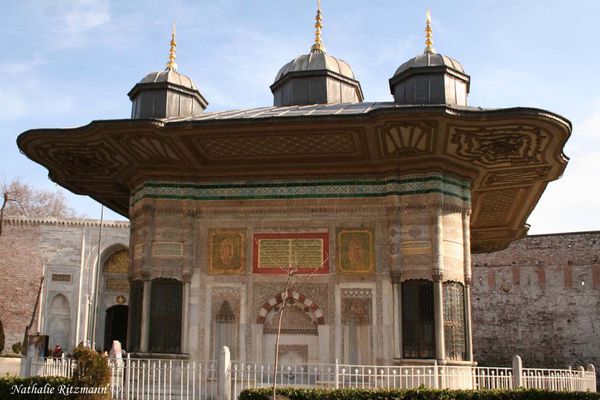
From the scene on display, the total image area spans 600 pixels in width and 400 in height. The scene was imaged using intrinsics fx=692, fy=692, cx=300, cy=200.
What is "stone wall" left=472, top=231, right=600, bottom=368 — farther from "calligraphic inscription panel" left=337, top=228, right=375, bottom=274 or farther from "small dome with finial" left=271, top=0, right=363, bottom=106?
"calligraphic inscription panel" left=337, top=228, right=375, bottom=274

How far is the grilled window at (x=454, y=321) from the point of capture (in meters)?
11.4

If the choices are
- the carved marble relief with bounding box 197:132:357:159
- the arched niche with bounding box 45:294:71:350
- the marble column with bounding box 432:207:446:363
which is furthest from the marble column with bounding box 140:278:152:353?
the arched niche with bounding box 45:294:71:350

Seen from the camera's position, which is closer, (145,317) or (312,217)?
(145,317)

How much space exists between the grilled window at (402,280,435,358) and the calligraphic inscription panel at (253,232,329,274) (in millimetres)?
1502

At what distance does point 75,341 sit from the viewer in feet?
97.6

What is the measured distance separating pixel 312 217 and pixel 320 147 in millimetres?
1294

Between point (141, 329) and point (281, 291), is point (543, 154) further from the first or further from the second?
point (141, 329)

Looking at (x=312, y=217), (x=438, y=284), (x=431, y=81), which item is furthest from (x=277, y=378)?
(x=431, y=81)

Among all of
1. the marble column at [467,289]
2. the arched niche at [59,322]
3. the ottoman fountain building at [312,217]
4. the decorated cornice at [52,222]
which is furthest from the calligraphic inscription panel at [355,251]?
the arched niche at [59,322]

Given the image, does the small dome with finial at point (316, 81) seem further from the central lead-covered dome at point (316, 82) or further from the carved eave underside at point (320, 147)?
the carved eave underside at point (320, 147)

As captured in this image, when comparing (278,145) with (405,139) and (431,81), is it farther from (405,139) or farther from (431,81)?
(431,81)

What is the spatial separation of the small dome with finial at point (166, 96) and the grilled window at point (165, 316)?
355 cm

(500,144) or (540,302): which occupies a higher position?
(500,144)

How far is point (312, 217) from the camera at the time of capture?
487 inches
